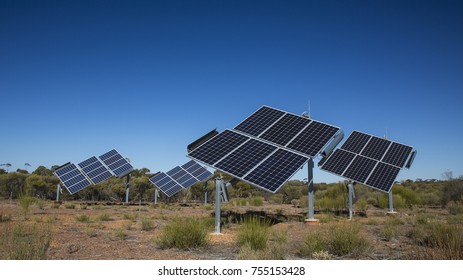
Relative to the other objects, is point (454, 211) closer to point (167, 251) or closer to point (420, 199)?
point (420, 199)

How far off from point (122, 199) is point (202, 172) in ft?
46.4

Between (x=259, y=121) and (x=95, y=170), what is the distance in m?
15.2

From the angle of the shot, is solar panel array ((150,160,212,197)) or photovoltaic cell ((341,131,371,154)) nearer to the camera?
photovoltaic cell ((341,131,371,154))

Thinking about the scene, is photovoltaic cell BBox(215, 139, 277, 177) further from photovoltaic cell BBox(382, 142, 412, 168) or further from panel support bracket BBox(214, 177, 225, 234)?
photovoltaic cell BBox(382, 142, 412, 168)

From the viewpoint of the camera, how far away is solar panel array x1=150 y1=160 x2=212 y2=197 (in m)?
24.0

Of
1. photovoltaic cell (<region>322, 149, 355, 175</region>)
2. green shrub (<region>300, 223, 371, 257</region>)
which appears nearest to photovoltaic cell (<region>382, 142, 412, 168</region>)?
photovoltaic cell (<region>322, 149, 355, 175</region>)

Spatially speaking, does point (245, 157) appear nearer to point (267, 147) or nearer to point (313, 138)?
point (267, 147)

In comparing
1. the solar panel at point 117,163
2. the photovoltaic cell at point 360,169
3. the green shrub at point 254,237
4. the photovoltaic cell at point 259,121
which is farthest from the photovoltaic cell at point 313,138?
the solar panel at point 117,163

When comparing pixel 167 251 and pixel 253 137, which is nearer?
pixel 167 251

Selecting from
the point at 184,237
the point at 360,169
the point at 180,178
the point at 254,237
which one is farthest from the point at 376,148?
the point at 184,237

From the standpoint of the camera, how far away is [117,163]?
86.8ft

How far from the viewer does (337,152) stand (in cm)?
1662

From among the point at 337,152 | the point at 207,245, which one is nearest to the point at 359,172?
the point at 337,152

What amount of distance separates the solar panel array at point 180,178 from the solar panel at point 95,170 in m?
3.51
